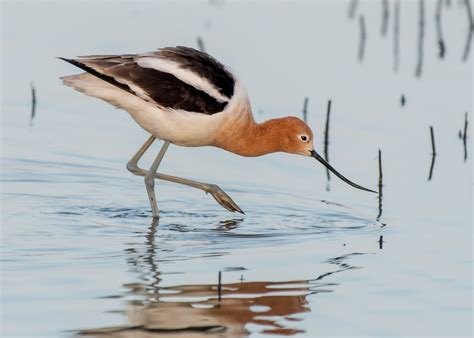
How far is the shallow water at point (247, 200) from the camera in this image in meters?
7.37

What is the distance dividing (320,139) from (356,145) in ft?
1.16

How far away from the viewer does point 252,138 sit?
9.96 meters

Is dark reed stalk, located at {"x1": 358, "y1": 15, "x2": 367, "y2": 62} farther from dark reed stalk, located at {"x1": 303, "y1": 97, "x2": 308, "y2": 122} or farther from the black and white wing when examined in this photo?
the black and white wing

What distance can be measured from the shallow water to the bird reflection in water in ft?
0.05

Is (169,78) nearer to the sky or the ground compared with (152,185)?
nearer to the sky

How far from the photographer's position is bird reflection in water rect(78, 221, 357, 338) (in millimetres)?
6969

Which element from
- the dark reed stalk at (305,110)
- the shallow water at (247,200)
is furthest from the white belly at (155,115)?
the dark reed stalk at (305,110)

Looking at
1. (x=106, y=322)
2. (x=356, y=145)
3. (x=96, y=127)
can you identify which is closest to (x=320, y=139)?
(x=356, y=145)

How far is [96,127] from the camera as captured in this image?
12359 mm

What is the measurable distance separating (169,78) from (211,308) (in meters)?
2.47

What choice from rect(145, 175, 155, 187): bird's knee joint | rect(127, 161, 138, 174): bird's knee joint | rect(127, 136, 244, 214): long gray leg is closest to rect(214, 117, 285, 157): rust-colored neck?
rect(127, 136, 244, 214): long gray leg

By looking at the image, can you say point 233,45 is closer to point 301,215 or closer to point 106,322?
point 301,215

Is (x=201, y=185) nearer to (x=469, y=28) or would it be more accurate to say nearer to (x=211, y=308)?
(x=211, y=308)

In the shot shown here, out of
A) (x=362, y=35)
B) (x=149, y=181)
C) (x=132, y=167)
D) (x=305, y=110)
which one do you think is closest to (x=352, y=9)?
(x=362, y=35)
